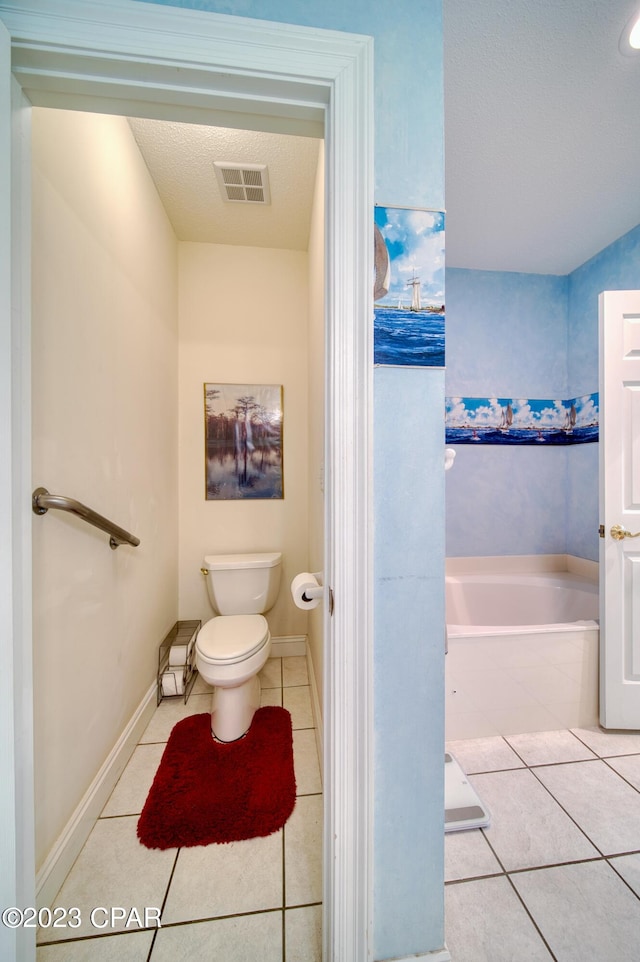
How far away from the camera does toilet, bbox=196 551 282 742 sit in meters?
1.54

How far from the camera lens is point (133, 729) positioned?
1555mm

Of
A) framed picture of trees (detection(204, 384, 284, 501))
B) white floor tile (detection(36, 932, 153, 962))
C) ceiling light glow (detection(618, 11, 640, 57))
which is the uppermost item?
ceiling light glow (detection(618, 11, 640, 57))

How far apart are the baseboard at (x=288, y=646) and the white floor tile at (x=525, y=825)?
1.21m

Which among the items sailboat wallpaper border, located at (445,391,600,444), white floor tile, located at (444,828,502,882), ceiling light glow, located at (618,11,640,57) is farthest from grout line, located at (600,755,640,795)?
ceiling light glow, located at (618,11,640,57)

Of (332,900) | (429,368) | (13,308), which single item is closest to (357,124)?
(429,368)

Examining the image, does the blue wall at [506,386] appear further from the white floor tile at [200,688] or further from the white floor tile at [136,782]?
the white floor tile at [136,782]

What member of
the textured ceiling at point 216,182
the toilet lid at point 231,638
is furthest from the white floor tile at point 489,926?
the textured ceiling at point 216,182

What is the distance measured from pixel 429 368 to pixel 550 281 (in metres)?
2.64

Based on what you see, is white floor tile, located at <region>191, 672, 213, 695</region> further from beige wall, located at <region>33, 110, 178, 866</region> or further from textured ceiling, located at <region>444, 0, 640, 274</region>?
textured ceiling, located at <region>444, 0, 640, 274</region>

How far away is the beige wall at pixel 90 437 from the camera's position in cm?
104

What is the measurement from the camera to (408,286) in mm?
776

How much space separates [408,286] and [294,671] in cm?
217

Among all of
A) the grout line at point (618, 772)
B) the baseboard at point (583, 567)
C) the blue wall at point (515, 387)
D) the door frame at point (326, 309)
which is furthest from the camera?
the blue wall at point (515, 387)

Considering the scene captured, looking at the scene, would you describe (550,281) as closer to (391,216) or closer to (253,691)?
(391,216)
